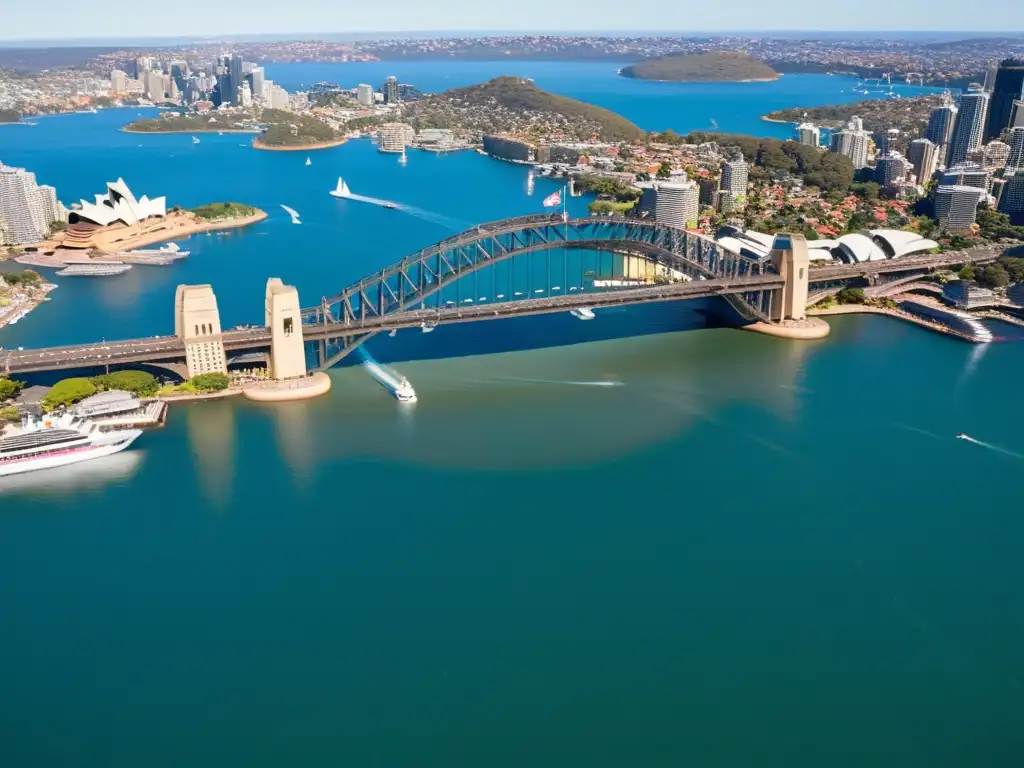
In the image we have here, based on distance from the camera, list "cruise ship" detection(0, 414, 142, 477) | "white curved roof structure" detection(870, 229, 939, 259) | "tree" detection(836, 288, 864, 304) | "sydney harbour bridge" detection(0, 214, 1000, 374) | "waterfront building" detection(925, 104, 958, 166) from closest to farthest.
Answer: "cruise ship" detection(0, 414, 142, 477), "sydney harbour bridge" detection(0, 214, 1000, 374), "tree" detection(836, 288, 864, 304), "white curved roof structure" detection(870, 229, 939, 259), "waterfront building" detection(925, 104, 958, 166)

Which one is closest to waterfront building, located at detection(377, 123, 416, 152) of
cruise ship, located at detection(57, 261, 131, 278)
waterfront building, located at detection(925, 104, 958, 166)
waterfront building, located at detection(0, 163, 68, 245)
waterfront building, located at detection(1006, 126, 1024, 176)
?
A: waterfront building, located at detection(0, 163, 68, 245)

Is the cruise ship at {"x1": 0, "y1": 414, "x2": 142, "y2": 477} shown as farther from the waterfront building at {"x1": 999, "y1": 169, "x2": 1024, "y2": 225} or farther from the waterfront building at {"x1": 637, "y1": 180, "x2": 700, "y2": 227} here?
the waterfront building at {"x1": 999, "y1": 169, "x2": 1024, "y2": 225}

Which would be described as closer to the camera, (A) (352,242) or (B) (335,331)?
(B) (335,331)

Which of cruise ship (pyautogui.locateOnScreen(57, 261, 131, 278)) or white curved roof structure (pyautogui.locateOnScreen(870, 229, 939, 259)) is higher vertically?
white curved roof structure (pyautogui.locateOnScreen(870, 229, 939, 259))

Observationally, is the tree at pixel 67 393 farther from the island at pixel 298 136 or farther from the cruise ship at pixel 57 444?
the island at pixel 298 136

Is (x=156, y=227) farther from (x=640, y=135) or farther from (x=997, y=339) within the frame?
(x=640, y=135)

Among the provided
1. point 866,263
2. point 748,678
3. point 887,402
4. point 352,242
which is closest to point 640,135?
point 352,242
